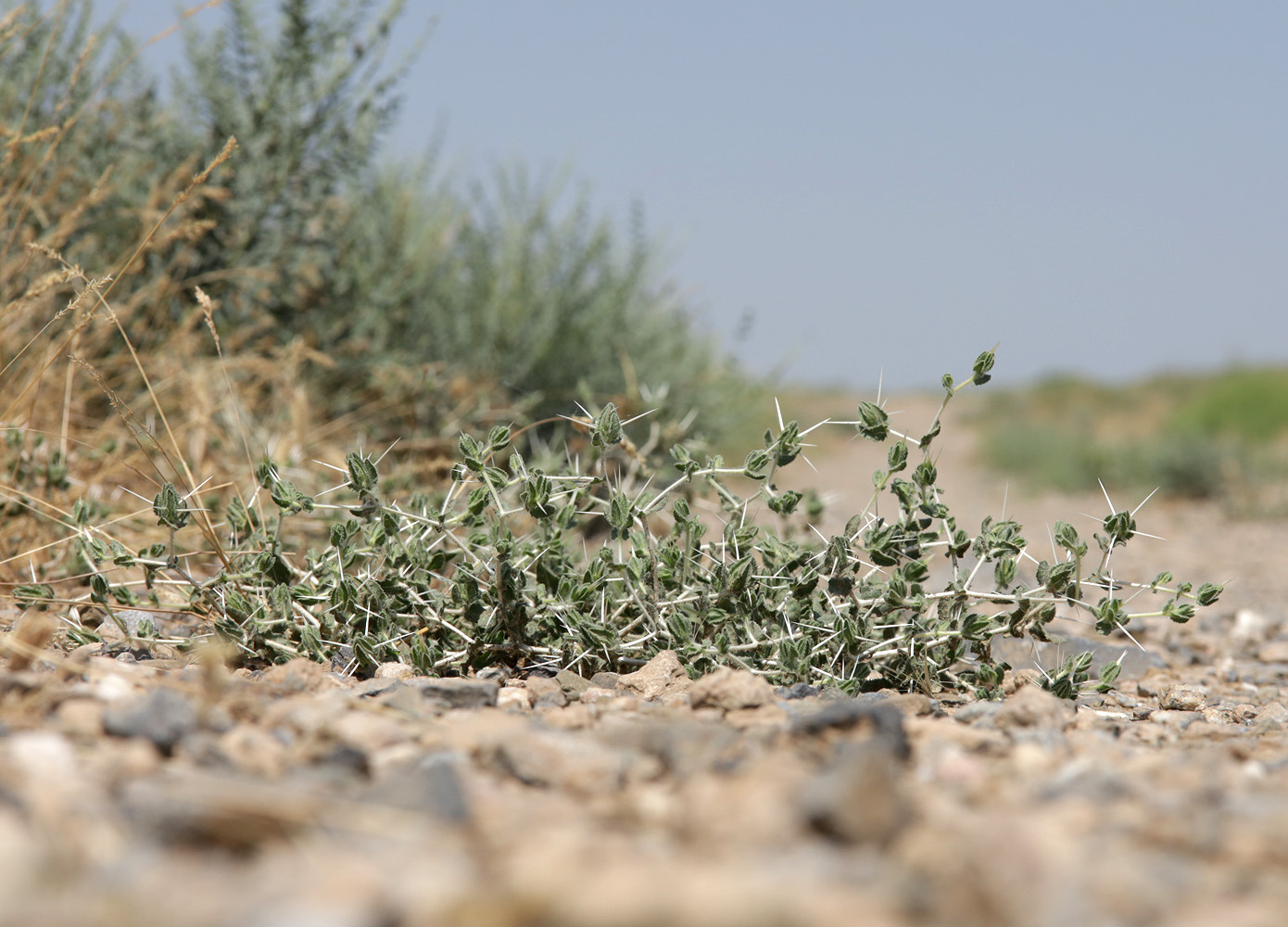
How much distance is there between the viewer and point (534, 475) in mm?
2146

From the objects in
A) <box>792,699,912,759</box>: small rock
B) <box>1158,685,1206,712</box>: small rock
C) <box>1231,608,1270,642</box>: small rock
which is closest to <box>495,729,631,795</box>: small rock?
<box>792,699,912,759</box>: small rock

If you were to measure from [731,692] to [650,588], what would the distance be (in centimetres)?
53

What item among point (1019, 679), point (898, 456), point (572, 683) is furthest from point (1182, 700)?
point (572, 683)

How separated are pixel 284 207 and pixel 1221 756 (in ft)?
13.8

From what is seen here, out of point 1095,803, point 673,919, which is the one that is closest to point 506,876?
point 673,919

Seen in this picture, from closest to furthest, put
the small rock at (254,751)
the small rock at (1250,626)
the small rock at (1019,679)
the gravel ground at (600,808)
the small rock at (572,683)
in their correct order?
the gravel ground at (600,808) < the small rock at (254,751) < the small rock at (572,683) < the small rock at (1019,679) < the small rock at (1250,626)

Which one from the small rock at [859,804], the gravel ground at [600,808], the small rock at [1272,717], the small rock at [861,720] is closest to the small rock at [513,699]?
the gravel ground at [600,808]

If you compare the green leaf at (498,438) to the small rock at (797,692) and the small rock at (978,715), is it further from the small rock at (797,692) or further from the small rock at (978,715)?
the small rock at (978,715)

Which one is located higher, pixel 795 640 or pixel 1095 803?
pixel 795 640

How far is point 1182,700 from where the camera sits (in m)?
2.41

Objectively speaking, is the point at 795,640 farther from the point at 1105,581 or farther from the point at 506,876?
the point at 506,876

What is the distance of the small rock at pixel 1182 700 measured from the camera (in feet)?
7.83

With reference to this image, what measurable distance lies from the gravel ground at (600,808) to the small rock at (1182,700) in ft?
1.32

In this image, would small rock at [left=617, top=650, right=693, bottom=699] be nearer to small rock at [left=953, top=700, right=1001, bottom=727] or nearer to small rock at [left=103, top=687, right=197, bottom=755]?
small rock at [left=953, top=700, right=1001, bottom=727]
